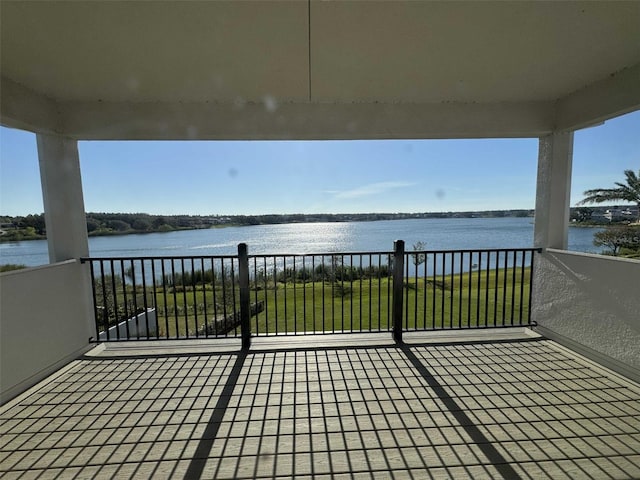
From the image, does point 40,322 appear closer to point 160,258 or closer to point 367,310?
point 160,258

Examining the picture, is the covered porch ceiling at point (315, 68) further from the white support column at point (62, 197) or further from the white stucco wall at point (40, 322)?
the white stucco wall at point (40, 322)

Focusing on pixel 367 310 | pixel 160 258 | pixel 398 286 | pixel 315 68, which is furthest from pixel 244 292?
pixel 367 310

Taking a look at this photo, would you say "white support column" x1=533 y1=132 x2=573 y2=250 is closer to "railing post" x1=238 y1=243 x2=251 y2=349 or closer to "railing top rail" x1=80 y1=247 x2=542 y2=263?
"railing top rail" x1=80 y1=247 x2=542 y2=263

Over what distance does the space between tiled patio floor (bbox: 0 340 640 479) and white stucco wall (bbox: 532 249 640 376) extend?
25cm

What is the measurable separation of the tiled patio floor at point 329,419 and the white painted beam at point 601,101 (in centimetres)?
235

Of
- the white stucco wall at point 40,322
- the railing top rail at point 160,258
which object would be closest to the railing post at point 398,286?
the railing top rail at point 160,258

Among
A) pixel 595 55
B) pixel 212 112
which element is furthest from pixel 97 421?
pixel 595 55

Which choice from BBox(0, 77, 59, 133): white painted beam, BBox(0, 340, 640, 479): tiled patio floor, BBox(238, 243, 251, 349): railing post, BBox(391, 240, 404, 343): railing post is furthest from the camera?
BBox(391, 240, 404, 343): railing post

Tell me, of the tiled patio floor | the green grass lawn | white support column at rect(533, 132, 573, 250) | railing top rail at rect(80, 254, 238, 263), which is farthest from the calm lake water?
the tiled patio floor

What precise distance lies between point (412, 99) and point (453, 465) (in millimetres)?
3085

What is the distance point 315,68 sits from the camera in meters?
2.22

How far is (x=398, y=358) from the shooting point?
2707 mm

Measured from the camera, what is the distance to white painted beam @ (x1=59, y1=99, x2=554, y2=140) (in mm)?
2826

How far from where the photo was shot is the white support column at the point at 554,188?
3012 mm
